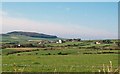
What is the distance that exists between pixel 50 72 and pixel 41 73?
42.3 inches

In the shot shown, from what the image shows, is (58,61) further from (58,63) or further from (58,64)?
(58,64)

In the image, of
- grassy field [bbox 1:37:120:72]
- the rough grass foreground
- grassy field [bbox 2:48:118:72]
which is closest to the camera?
the rough grass foreground

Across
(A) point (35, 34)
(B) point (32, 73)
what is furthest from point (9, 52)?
(A) point (35, 34)

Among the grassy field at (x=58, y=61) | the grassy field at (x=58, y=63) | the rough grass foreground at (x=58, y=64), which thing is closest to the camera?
the rough grass foreground at (x=58, y=64)

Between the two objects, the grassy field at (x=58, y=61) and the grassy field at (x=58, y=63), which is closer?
the grassy field at (x=58, y=63)

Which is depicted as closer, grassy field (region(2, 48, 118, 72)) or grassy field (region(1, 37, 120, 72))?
grassy field (region(2, 48, 118, 72))

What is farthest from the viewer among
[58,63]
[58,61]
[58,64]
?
[58,61]

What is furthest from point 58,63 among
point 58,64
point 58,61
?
point 58,61

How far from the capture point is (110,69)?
5344 millimetres

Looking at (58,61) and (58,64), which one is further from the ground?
(58,61)

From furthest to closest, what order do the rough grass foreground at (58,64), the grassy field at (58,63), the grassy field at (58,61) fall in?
the grassy field at (58,61)
the grassy field at (58,63)
the rough grass foreground at (58,64)

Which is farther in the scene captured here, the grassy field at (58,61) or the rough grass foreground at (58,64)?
the grassy field at (58,61)

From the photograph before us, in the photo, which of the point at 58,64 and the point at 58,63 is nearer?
the point at 58,64

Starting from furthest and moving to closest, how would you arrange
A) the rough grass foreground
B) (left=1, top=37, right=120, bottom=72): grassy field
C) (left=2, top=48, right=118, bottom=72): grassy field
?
(left=1, top=37, right=120, bottom=72): grassy field → (left=2, top=48, right=118, bottom=72): grassy field → the rough grass foreground
